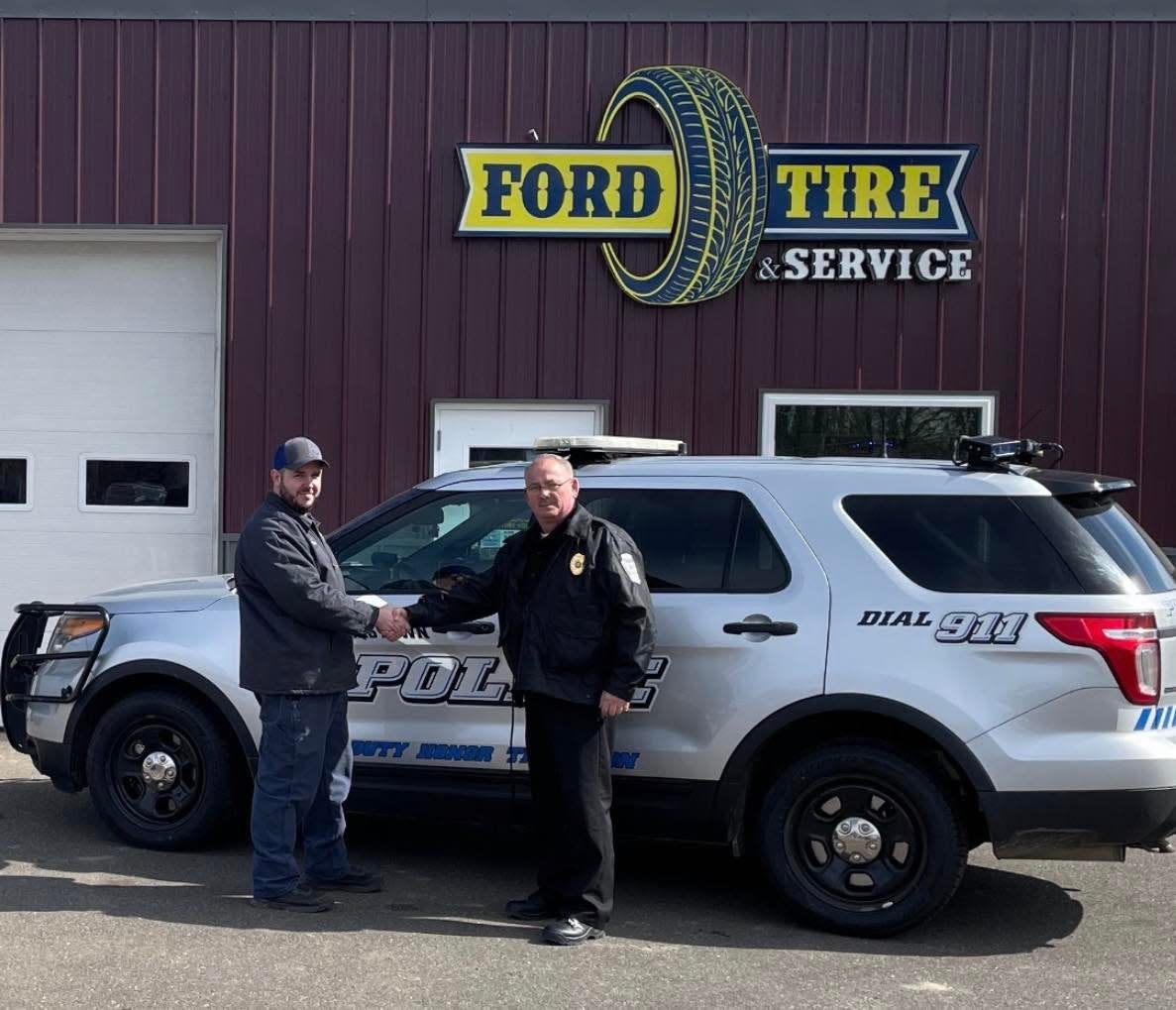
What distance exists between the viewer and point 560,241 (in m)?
10.4

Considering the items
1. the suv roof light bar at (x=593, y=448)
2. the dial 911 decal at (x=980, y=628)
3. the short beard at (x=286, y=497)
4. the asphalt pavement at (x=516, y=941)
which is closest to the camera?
the asphalt pavement at (x=516, y=941)

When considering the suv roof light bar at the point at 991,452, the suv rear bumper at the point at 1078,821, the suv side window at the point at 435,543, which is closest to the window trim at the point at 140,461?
the suv side window at the point at 435,543

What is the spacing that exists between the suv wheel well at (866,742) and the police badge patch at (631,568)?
0.80 meters

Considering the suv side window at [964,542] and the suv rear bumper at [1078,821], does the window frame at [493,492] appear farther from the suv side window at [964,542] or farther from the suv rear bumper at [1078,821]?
the suv rear bumper at [1078,821]

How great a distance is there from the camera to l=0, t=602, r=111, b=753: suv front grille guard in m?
6.18

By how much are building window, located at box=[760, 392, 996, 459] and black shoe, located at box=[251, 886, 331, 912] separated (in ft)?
19.1

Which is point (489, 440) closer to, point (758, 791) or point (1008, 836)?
point (758, 791)

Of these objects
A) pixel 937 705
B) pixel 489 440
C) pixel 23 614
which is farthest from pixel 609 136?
pixel 937 705

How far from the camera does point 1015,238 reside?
403 inches

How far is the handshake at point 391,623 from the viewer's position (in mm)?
5340

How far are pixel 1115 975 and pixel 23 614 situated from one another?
4.94 meters

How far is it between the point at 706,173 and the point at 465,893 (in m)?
6.32

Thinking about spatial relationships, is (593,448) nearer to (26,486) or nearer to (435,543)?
(435,543)

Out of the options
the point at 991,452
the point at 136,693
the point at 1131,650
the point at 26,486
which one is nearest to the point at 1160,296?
the point at 991,452
